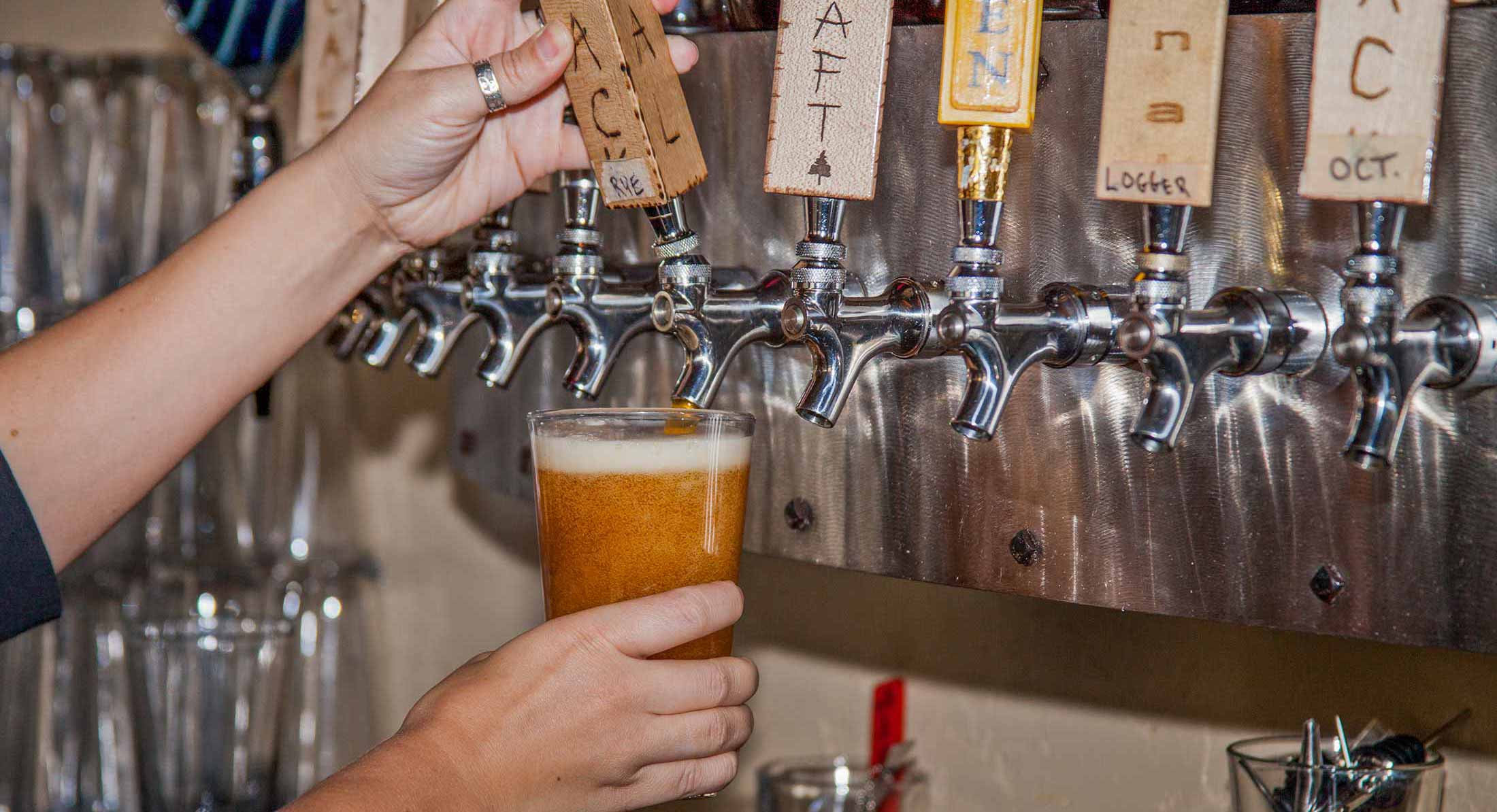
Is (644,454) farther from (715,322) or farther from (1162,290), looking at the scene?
(1162,290)

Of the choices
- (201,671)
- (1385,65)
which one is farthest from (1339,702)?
(201,671)

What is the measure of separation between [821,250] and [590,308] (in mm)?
229

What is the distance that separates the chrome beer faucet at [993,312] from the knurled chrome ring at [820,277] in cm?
8

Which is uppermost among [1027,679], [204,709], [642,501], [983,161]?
[983,161]

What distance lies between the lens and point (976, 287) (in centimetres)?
85

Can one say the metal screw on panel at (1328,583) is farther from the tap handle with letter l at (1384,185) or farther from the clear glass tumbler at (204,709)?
the clear glass tumbler at (204,709)

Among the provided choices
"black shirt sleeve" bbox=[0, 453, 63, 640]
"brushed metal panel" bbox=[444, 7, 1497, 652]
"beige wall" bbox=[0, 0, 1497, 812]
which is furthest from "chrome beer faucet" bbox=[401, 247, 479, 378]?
"beige wall" bbox=[0, 0, 1497, 812]

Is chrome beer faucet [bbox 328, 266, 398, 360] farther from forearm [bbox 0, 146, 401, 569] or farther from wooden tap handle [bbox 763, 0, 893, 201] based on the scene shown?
wooden tap handle [bbox 763, 0, 893, 201]

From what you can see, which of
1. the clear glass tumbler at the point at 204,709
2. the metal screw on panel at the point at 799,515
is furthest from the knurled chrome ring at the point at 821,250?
the clear glass tumbler at the point at 204,709

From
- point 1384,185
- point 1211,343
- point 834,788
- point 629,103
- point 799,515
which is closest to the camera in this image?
point 1384,185

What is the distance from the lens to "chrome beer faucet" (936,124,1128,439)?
84 centimetres

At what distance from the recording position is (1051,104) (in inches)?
40.6

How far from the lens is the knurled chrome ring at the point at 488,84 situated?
41.3 inches

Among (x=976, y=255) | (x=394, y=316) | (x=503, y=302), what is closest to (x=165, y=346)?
(x=394, y=316)
